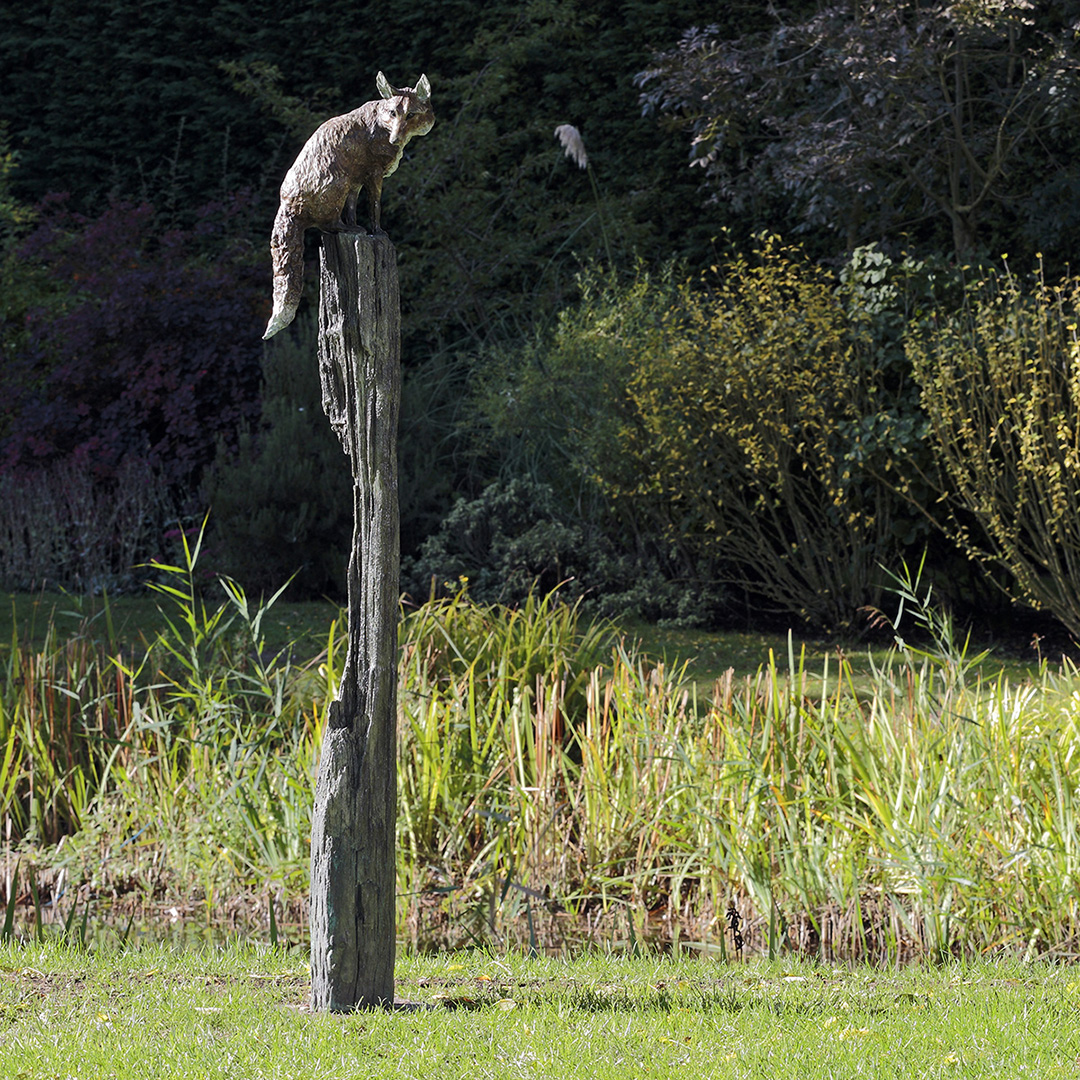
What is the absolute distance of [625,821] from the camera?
3.70m

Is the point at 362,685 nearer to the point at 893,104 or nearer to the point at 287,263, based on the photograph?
the point at 287,263

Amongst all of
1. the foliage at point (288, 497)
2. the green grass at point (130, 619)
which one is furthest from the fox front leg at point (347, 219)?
the foliage at point (288, 497)

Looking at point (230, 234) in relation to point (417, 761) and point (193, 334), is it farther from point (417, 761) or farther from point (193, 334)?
point (417, 761)

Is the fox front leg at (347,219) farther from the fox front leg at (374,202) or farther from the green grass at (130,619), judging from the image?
the green grass at (130,619)

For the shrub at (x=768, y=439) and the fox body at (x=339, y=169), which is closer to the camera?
the fox body at (x=339, y=169)

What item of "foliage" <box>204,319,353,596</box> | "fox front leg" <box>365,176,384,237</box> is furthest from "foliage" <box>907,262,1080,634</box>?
"fox front leg" <box>365,176,384,237</box>

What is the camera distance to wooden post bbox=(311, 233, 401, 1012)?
2.61 metres

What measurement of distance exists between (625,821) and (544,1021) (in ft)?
3.69

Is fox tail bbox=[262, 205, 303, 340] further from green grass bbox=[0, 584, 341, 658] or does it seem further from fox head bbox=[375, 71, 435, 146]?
green grass bbox=[0, 584, 341, 658]

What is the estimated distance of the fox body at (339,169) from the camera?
261 cm

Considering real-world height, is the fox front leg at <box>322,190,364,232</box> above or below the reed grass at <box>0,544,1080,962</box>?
above

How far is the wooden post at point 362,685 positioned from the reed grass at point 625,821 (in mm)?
606

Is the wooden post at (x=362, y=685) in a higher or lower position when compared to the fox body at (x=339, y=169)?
lower

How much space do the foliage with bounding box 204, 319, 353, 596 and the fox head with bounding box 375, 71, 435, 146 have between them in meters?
5.52
